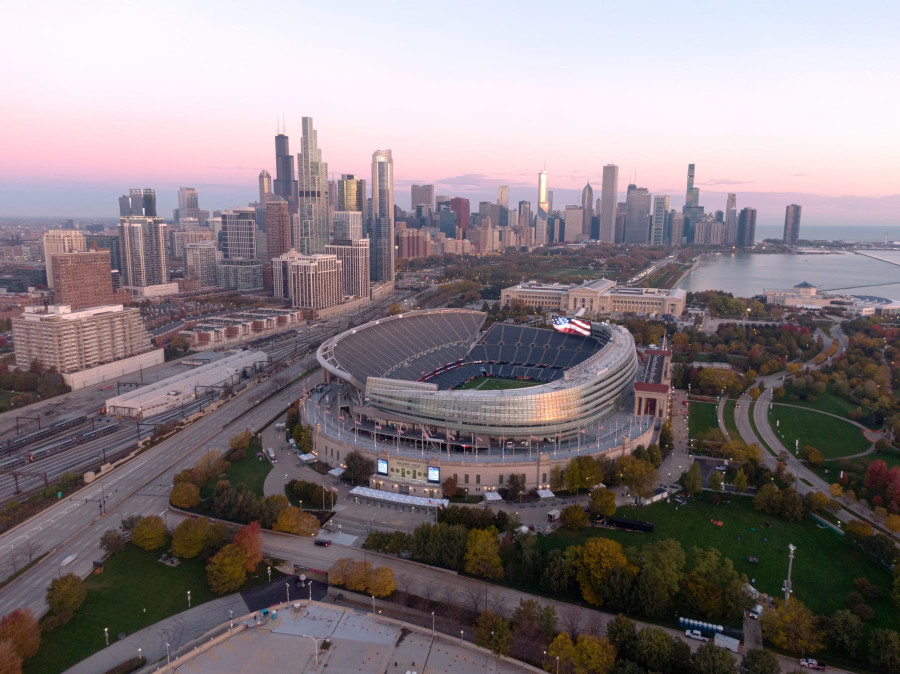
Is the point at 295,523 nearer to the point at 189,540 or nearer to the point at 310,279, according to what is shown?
the point at 189,540

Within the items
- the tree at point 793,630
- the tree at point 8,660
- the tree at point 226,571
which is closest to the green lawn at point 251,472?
the tree at point 226,571

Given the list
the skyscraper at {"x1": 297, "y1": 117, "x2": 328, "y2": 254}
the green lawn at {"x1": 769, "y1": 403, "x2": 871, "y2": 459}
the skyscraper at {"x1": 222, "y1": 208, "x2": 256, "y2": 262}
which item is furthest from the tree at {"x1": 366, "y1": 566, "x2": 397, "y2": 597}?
the skyscraper at {"x1": 222, "y1": 208, "x2": 256, "y2": 262}

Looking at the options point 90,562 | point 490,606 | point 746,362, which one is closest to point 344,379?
point 90,562

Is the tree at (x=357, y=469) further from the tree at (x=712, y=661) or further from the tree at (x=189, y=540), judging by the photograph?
the tree at (x=712, y=661)

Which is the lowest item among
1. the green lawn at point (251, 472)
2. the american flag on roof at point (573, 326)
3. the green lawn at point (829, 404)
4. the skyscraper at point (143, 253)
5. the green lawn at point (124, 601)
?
the green lawn at point (124, 601)

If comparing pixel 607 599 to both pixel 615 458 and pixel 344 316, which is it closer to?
pixel 615 458
